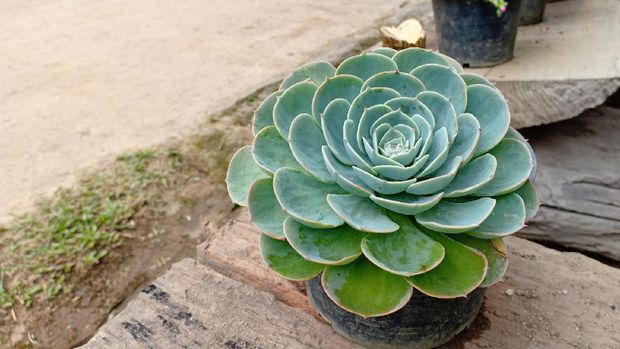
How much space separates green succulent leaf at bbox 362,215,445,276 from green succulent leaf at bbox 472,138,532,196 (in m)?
0.09

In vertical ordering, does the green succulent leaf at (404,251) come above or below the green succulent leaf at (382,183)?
below

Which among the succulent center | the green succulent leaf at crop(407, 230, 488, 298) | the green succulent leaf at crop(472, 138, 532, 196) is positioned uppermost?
the succulent center

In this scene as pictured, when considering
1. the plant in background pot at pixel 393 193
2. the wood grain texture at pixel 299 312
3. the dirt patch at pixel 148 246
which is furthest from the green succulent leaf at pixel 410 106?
the dirt patch at pixel 148 246

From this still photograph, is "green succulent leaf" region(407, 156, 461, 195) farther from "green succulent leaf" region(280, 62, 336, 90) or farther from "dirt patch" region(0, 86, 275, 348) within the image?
"dirt patch" region(0, 86, 275, 348)

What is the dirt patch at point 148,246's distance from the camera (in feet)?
5.44

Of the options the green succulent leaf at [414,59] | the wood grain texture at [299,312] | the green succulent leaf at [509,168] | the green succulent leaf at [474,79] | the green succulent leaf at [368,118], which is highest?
the green succulent leaf at [414,59]

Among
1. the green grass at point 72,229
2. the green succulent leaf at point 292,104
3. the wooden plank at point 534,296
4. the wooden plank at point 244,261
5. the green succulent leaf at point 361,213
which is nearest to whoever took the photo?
the green succulent leaf at point 361,213

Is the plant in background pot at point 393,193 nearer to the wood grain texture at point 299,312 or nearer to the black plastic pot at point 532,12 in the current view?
the wood grain texture at point 299,312

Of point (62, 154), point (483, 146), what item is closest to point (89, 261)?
point (62, 154)

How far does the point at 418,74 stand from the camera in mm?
767

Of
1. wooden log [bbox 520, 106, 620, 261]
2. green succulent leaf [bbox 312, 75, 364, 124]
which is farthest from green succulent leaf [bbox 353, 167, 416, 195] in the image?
wooden log [bbox 520, 106, 620, 261]

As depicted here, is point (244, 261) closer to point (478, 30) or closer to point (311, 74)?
point (311, 74)

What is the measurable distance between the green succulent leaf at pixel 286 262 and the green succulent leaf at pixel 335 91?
0.16 metres

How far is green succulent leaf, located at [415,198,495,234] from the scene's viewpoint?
2.10 ft
